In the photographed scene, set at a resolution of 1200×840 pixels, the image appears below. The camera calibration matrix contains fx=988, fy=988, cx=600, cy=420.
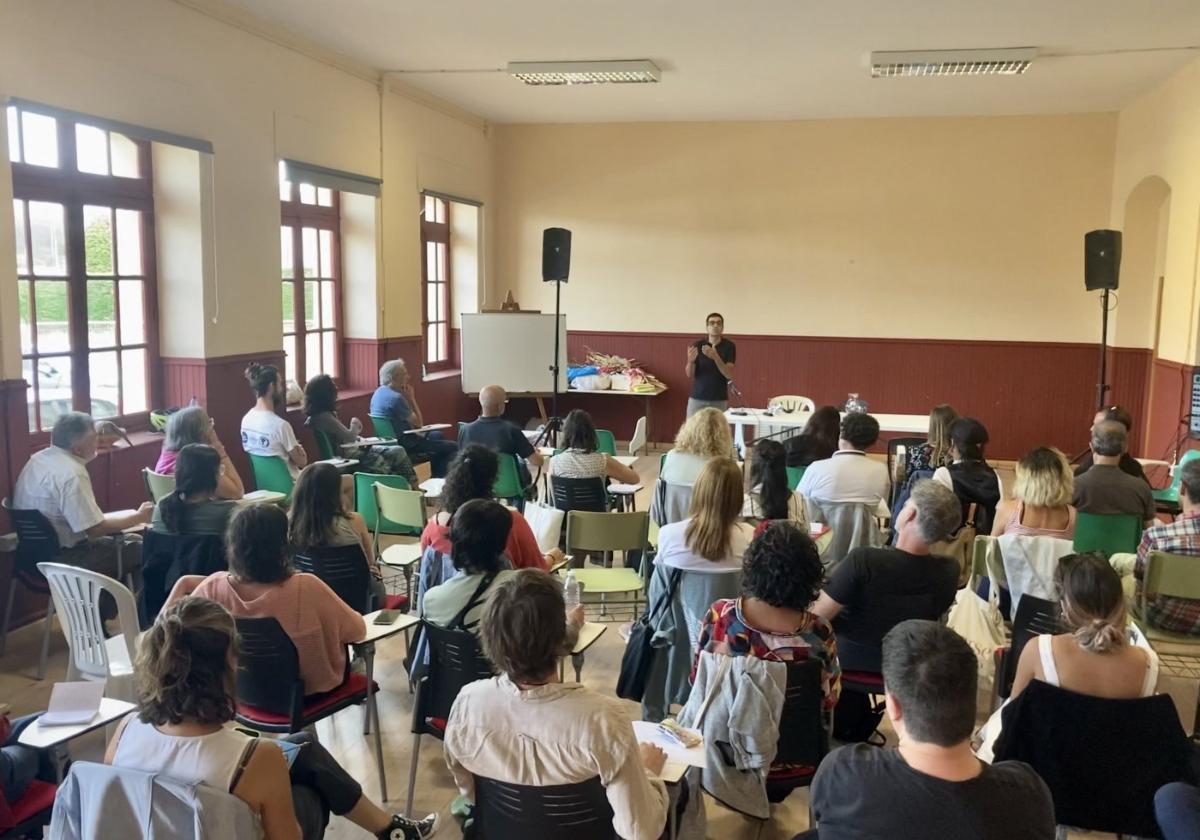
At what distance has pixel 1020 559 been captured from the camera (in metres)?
3.87

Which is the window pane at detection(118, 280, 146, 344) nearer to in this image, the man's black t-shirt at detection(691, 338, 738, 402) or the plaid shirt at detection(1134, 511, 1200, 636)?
the man's black t-shirt at detection(691, 338, 738, 402)

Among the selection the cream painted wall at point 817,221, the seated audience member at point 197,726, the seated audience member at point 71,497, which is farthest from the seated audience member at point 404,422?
the seated audience member at point 197,726

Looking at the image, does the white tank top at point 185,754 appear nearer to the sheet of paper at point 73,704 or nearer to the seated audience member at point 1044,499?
the sheet of paper at point 73,704

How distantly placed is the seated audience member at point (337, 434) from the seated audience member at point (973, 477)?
3.45 m

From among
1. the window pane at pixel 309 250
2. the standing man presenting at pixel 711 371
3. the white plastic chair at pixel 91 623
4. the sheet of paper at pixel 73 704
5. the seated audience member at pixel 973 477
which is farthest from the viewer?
the standing man presenting at pixel 711 371

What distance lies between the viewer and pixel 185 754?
2055 mm

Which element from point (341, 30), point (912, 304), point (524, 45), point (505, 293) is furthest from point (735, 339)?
point (341, 30)

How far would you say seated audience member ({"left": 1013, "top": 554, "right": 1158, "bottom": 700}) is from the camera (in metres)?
2.51

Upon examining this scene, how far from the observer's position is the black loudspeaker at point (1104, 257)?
807cm

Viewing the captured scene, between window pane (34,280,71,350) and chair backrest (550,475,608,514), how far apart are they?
287 cm

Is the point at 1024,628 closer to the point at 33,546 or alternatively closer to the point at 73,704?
the point at 73,704

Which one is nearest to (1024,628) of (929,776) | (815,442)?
(929,776)

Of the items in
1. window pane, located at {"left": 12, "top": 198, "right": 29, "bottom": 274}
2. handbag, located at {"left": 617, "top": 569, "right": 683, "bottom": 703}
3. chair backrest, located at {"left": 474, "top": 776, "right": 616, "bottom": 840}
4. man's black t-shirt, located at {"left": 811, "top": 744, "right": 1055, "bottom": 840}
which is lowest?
handbag, located at {"left": 617, "top": 569, "right": 683, "bottom": 703}

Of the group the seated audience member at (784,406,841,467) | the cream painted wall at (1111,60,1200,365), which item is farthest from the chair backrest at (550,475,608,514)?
the cream painted wall at (1111,60,1200,365)
